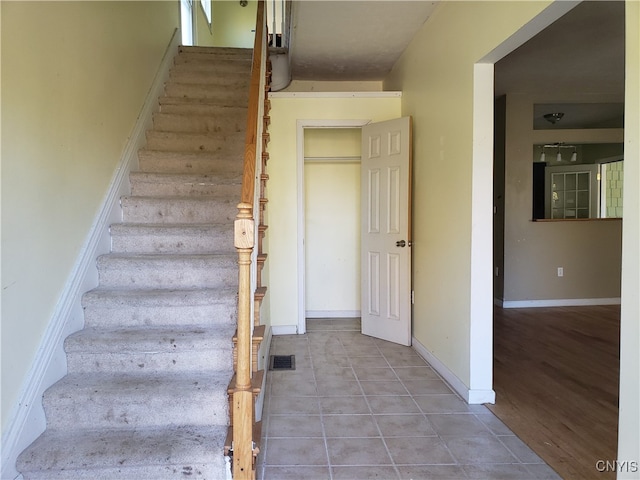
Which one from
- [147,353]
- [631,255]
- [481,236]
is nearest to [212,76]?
[147,353]

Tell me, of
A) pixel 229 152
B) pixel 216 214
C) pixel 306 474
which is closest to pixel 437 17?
pixel 229 152

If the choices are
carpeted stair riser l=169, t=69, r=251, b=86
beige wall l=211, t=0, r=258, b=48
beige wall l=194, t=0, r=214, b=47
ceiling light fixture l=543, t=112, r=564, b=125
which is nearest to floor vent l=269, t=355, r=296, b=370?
carpeted stair riser l=169, t=69, r=251, b=86

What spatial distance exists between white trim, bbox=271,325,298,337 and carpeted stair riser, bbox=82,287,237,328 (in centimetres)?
181

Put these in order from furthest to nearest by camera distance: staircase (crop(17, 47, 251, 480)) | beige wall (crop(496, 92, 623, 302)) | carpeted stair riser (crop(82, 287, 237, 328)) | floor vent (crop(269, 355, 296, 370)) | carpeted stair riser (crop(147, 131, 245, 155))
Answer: beige wall (crop(496, 92, 623, 302)) → carpeted stair riser (crop(147, 131, 245, 155)) → floor vent (crop(269, 355, 296, 370)) → carpeted stair riser (crop(82, 287, 237, 328)) → staircase (crop(17, 47, 251, 480))

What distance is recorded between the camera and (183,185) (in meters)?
3.09

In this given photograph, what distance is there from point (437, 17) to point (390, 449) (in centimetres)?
299

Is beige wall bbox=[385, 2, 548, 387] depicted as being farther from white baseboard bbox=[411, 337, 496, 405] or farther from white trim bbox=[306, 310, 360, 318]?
white trim bbox=[306, 310, 360, 318]

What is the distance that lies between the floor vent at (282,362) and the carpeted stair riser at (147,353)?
1.10 m

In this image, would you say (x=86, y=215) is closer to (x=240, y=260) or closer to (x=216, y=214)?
(x=216, y=214)

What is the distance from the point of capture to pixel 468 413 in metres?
2.41

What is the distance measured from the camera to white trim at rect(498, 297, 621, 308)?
504cm

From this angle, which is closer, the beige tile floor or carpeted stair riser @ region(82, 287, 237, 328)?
the beige tile floor

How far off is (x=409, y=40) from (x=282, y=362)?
3.08m

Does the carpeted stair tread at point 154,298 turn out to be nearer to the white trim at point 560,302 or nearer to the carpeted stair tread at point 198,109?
the carpeted stair tread at point 198,109
